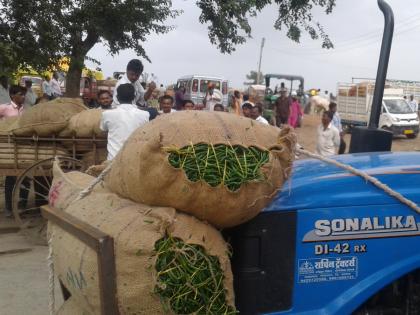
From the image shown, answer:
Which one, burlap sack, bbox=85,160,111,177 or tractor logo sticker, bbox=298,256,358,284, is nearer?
tractor logo sticker, bbox=298,256,358,284

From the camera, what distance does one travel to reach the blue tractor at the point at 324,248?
87.0 inches

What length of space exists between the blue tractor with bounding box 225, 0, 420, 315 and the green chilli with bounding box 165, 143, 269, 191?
266 mm

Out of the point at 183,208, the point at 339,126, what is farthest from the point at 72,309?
the point at 339,126

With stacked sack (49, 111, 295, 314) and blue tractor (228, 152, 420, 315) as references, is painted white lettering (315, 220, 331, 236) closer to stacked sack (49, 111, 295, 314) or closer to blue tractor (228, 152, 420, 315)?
blue tractor (228, 152, 420, 315)

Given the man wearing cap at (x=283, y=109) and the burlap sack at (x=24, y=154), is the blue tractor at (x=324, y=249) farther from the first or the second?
the man wearing cap at (x=283, y=109)

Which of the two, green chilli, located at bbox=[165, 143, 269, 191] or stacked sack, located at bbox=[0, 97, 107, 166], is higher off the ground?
green chilli, located at bbox=[165, 143, 269, 191]

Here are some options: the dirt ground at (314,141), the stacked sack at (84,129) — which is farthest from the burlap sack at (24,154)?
the dirt ground at (314,141)

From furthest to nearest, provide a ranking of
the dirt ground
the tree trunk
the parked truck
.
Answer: the parked truck → the dirt ground → the tree trunk

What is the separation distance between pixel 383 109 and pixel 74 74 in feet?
53.7

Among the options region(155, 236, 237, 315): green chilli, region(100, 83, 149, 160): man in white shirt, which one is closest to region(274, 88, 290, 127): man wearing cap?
region(100, 83, 149, 160): man in white shirt

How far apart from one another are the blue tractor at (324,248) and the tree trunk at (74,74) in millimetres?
7083

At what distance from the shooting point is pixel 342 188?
2.27 metres

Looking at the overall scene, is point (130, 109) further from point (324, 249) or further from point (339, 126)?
point (339, 126)

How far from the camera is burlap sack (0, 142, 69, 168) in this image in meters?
6.26
